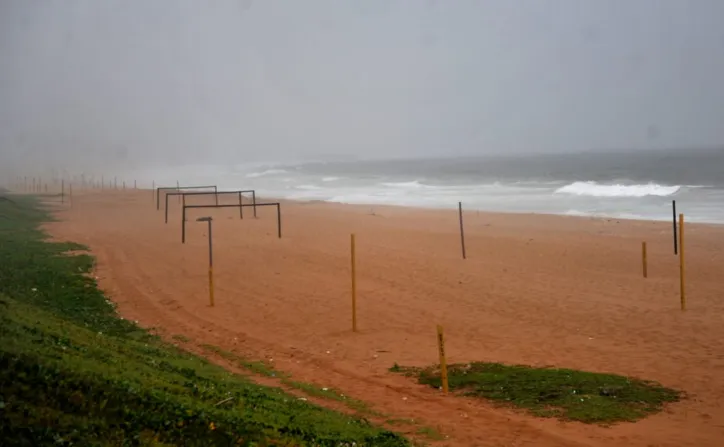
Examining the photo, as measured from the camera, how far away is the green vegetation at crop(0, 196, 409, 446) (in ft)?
15.4

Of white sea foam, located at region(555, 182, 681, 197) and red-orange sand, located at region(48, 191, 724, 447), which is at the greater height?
white sea foam, located at region(555, 182, 681, 197)

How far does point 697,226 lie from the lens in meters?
29.8

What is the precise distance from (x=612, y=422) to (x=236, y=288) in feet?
34.7

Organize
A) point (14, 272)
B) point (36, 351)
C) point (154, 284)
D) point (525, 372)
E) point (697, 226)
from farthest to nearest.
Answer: point (697, 226) < point (154, 284) < point (14, 272) < point (525, 372) < point (36, 351)

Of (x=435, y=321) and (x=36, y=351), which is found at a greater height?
(x=36, y=351)

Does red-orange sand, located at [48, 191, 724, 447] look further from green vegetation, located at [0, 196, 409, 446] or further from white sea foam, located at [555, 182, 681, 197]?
white sea foam, located at [555, 182, 681, 197]

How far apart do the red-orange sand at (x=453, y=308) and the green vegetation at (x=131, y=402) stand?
1.50m

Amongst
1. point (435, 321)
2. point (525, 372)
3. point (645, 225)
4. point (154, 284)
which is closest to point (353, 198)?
point (645, 225)

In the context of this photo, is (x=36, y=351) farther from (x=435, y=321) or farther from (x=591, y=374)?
(x=435, y=321)

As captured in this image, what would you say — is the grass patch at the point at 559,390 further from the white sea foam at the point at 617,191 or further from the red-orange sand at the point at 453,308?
the white sea foam at the point at 617,191

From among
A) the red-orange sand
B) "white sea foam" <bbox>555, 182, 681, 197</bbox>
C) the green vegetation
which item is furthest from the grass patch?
"white sea foam" <bbox>555, 182, 681, 197</bbox>

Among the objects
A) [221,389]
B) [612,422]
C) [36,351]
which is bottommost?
[612,422]

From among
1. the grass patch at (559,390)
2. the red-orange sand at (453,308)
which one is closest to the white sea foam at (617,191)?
the red-orange sand at (453,308)

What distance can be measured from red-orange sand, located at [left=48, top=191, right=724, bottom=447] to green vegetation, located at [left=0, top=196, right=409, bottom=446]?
1.50 meters
